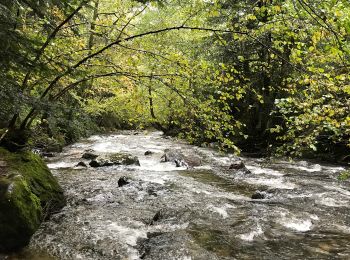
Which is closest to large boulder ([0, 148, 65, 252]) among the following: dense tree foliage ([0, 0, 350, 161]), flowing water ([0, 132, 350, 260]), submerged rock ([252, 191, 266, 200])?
flowing water ([0, 132, 350, 260])

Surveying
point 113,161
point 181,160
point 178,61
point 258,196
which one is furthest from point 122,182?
point 178,61

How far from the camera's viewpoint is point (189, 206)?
9406 millimetres

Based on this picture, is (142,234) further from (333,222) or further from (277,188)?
(277,188)

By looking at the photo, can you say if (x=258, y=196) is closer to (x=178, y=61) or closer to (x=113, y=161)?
(x=178, y=61)

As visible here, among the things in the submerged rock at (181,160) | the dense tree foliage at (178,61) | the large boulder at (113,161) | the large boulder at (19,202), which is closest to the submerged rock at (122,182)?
the dense tree foliage at (178,61)

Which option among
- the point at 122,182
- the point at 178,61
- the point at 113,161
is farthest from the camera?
the point at 113,161

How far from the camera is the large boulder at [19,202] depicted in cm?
612

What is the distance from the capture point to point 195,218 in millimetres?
8344

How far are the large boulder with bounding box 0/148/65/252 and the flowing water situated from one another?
1.01 ft

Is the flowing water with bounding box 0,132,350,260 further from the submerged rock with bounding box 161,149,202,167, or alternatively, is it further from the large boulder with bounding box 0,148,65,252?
the submerged rock with bounding box 161,149,202,167

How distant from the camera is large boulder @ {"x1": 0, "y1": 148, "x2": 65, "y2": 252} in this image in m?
6.12

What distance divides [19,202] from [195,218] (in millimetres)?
3932

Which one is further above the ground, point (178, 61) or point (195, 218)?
point (178, 61)

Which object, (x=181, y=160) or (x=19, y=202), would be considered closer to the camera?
(x=19, y=202)
